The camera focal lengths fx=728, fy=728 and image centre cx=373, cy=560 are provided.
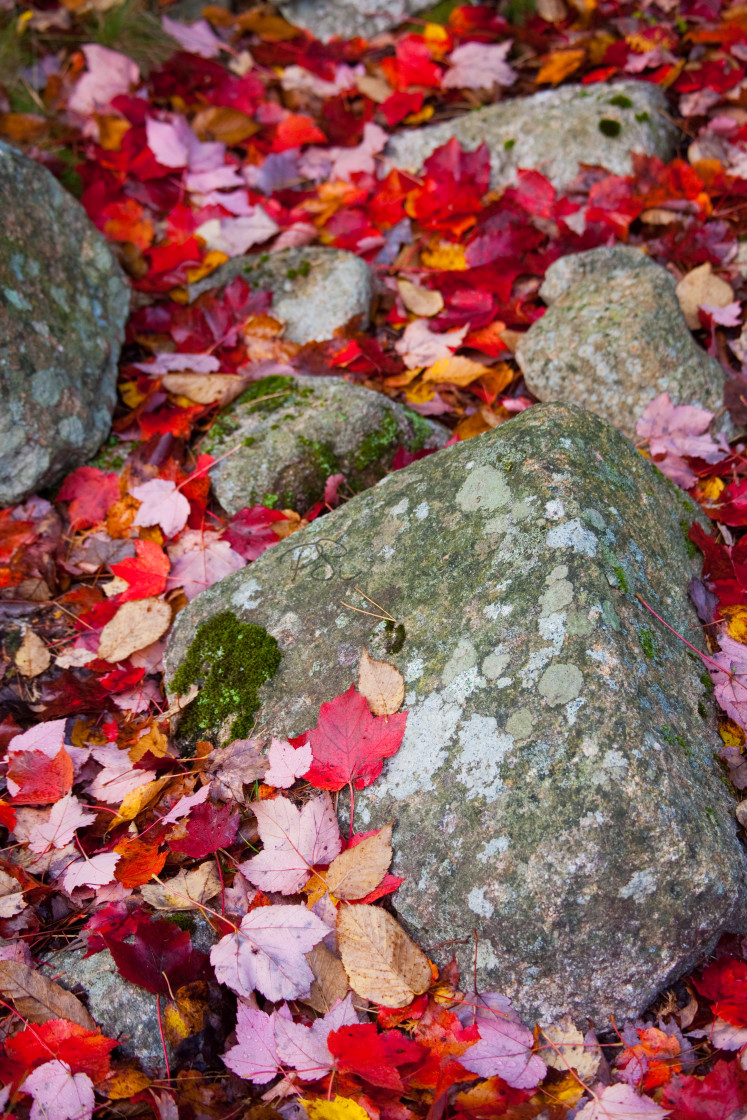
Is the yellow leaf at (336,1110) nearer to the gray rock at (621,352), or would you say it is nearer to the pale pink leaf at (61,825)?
the pale pink leaf at (61,825)

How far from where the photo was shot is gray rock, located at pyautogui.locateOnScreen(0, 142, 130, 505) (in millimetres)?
2729

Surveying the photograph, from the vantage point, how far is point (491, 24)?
436cm

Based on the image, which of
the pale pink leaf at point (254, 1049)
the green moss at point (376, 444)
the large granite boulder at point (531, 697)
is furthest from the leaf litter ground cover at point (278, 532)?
the green moss at point (376, 444)

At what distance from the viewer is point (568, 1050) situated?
1.62 m

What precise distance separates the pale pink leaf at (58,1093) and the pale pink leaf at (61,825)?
1.86ft

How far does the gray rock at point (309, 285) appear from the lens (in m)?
3.35

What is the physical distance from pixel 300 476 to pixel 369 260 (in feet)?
5.08

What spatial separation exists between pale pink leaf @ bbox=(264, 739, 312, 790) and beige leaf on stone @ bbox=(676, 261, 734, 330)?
248cm

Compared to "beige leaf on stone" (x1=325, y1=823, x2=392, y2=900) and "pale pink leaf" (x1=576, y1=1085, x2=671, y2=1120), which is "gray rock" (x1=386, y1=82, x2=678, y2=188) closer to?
"beige leaf on stone" (x1=325, y1=823, x2=392, y2=900)

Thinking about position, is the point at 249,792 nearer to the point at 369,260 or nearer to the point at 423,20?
the point at 369,260

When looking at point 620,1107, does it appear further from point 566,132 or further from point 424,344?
point 566,132

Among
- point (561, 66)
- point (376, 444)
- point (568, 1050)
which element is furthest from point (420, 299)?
point (568, 1050)

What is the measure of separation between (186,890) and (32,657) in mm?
1069

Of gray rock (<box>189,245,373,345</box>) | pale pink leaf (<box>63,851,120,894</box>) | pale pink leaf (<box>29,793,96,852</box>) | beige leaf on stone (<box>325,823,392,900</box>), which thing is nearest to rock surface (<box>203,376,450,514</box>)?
gray rock (<box>189,245,373,345</box>)
